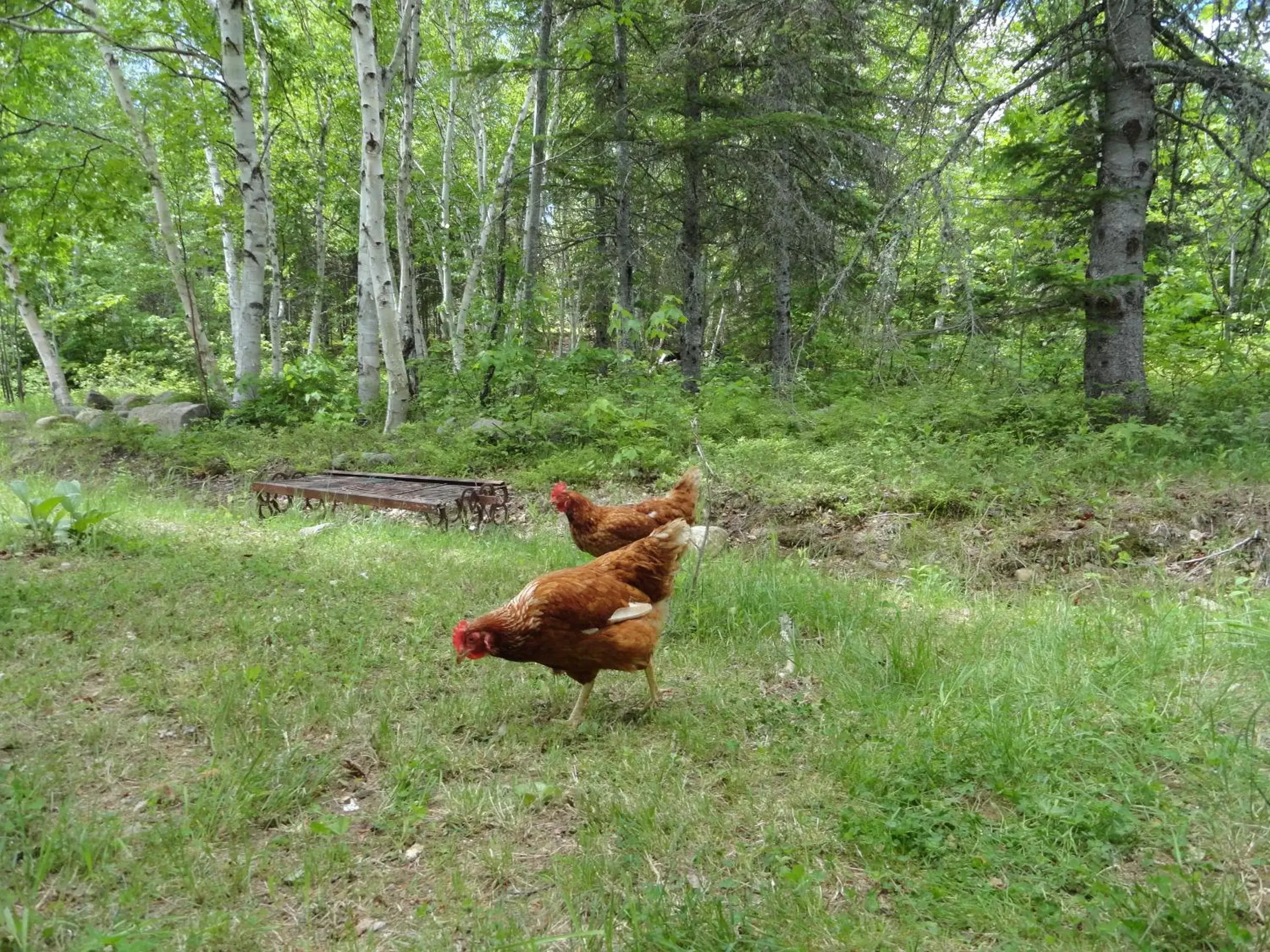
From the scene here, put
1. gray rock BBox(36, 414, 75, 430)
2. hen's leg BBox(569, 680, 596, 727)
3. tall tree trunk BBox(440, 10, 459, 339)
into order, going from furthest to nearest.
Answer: tall tree trunk BBox(440, 10, 459, 339) < gray rock BBox(36, 414, 75, 430) < hen's leg BBox(569, 680, 596, 727)

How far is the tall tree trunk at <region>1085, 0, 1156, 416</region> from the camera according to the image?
6.57m

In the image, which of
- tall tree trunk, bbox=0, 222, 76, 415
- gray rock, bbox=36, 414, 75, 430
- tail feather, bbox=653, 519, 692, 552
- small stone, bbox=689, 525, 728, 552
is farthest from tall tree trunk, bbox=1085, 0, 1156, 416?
tall tree trunk, bbox=0, 222, 76, 415

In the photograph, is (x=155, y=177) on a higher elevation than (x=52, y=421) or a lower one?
higher

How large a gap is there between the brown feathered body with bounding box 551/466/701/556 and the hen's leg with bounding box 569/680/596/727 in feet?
5.51

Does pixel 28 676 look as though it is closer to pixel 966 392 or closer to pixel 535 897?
pixel 535 897

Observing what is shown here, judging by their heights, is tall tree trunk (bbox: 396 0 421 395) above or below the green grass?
above

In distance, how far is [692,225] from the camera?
12.1 metres

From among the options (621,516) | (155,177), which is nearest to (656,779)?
(621,516)

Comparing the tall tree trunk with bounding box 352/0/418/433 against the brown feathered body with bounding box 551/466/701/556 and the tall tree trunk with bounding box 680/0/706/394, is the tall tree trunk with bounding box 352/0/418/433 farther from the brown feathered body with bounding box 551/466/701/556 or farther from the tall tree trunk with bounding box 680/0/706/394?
the brown feathered body with bounding box 551/466/701/556

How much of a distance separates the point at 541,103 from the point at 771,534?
9713mm

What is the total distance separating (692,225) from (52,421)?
43.3 feet

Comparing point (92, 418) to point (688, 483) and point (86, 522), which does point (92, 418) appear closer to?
point (86, 522)

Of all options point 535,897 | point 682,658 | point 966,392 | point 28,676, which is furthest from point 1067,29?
point 28,676

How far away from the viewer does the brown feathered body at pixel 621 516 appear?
4914mm
